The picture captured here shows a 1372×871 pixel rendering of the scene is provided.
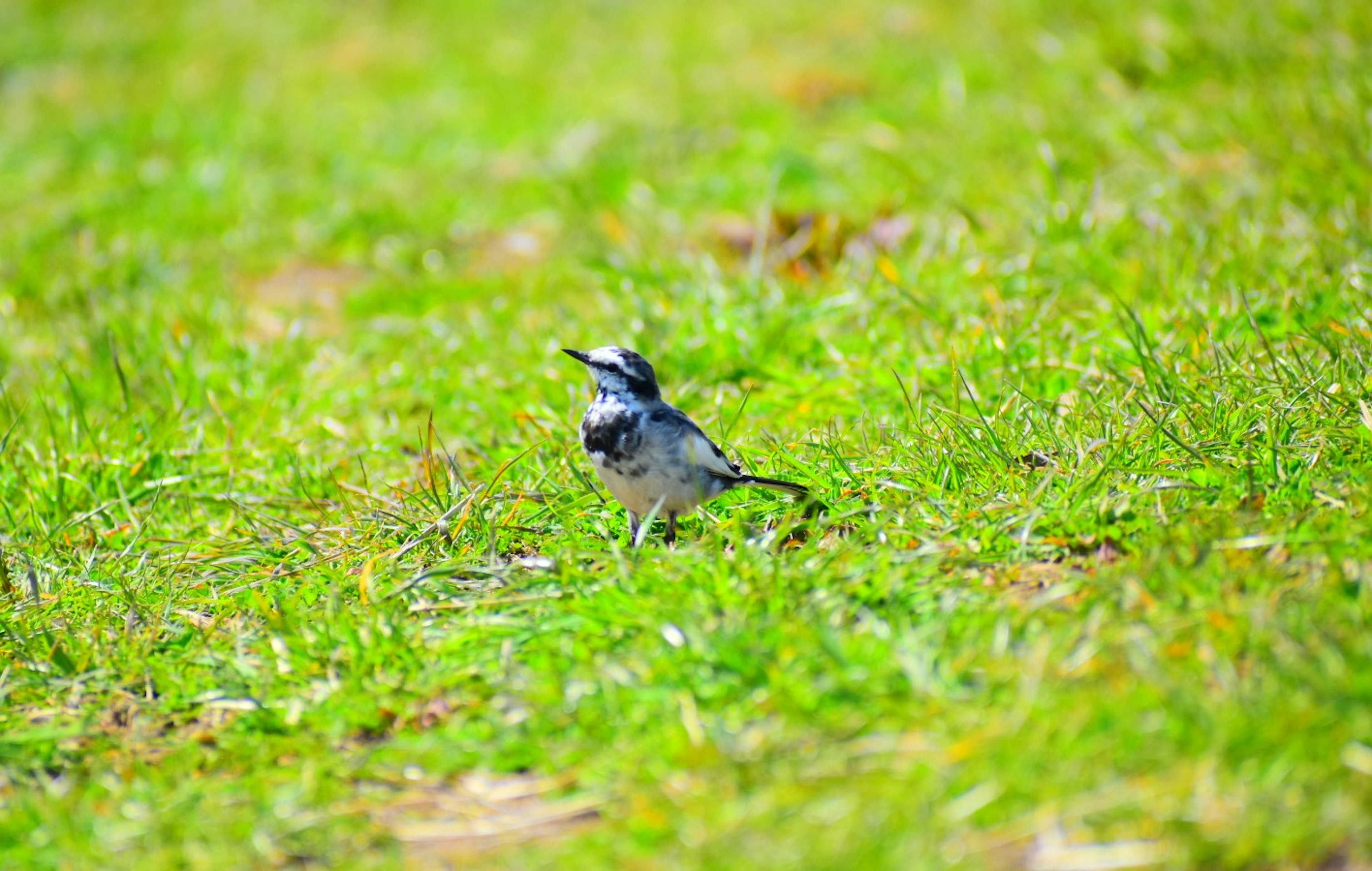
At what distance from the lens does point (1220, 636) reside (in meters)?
2.85

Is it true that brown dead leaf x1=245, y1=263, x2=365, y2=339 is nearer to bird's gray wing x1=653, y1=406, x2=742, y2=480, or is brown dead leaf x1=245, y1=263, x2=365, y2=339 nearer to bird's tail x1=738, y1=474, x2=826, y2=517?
bird's gray wing x1=653, y1=406, x2=742, y2=480

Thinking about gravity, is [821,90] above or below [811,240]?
above

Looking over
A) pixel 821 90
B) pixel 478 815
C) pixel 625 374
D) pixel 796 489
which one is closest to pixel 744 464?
pixel 796 489

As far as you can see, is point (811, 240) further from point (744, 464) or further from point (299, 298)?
point (299, 298)

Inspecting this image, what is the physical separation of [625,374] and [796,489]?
26.1 inches

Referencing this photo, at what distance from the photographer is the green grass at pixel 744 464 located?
2666 millimetres

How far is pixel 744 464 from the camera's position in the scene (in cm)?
429

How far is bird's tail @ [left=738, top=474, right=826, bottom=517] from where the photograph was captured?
3848 mm

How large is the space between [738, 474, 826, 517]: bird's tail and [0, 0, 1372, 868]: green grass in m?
0.08

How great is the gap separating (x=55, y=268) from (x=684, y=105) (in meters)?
4.23

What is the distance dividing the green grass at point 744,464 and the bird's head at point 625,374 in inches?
14.9

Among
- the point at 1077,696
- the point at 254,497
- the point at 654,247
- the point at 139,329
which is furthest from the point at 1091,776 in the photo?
the point at 139,329

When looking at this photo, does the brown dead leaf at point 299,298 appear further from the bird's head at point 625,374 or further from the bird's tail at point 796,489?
the bird's tail at point 796,489

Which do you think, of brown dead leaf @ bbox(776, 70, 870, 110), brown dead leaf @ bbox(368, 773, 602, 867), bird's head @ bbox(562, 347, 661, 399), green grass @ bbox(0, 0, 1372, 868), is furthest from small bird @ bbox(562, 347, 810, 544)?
brown dead leaf @ bbox(776, 70, 870, 110)
